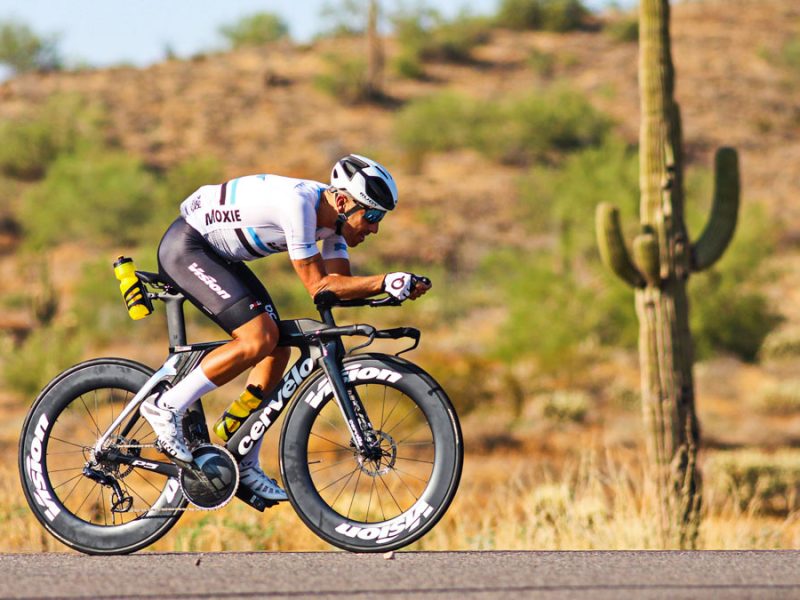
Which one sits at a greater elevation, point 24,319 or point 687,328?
point 687,328

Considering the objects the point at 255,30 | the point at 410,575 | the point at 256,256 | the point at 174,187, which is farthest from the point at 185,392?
the point at 255,30

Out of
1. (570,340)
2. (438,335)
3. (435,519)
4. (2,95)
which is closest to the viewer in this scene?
(435,519)

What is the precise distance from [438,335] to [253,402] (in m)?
26.7

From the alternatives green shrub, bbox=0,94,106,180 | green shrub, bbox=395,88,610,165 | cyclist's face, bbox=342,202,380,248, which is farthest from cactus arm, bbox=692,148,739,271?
green shrub, bbox=0,94,106,180

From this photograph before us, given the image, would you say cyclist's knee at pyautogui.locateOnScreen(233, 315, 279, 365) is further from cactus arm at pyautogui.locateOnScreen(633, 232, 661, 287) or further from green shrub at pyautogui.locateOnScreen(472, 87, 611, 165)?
green shrub at pyautogui.locateOnScreen(472, 87, 611, 165)

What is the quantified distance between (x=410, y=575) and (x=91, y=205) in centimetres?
3692

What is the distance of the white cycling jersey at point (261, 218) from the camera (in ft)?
18.7

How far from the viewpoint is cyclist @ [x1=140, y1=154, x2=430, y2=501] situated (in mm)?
5703

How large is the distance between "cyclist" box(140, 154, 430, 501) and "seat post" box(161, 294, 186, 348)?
0.27 feet

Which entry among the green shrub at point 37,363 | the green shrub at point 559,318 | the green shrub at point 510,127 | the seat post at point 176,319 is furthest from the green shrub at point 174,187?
the seat post at point 176,319

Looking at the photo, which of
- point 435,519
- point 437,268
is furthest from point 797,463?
point 437,268

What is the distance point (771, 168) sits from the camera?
4984 centimetres

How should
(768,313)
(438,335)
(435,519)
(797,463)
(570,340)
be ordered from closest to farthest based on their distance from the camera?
(435,519) → (797,463) → (570,340) → (768,313) → (438,335)

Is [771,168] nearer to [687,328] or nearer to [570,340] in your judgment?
[570,340]
